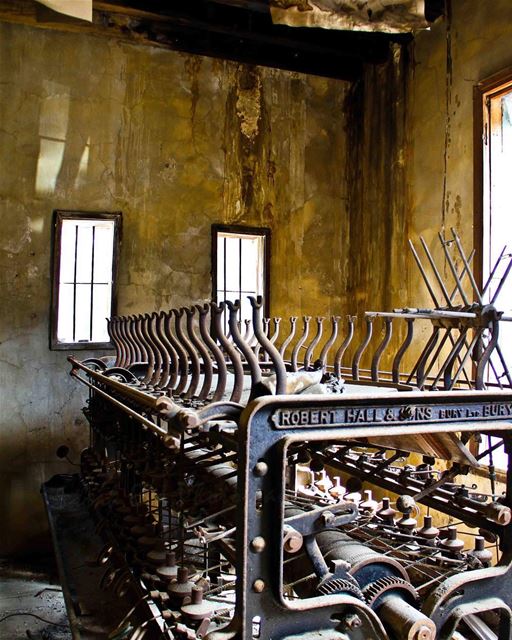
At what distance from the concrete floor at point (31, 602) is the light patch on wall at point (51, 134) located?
3.40m

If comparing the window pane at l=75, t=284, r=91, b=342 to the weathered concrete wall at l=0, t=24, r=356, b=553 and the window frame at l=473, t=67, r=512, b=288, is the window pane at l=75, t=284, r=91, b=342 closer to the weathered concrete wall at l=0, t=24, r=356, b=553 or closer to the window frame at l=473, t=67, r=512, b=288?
the weathered concrete wall at l=0, t=24, r=356, b=553

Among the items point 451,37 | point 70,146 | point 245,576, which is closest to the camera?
point 245,576

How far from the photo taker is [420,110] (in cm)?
559

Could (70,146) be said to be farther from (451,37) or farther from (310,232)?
(451,37)

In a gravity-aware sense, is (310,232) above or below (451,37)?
below

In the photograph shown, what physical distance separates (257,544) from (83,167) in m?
4.95

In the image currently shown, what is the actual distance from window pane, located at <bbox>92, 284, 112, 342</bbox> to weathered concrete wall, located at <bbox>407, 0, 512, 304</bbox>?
9.83 ft

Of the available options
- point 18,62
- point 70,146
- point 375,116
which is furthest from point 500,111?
point 18,62

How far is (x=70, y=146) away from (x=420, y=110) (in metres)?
3.42

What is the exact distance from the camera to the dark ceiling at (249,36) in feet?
18.5

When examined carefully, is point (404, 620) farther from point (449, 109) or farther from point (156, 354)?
point (449, 109)

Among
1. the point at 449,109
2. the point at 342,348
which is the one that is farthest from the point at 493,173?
the point at 342,348

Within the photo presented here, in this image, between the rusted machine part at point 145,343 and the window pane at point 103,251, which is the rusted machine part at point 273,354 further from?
the window pane at point 103,251

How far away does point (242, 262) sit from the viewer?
628 cm
